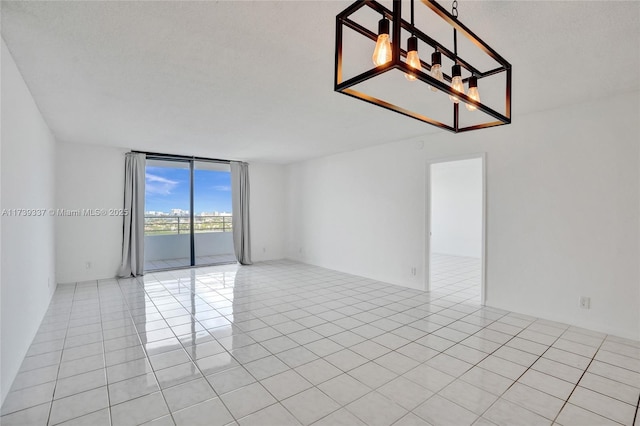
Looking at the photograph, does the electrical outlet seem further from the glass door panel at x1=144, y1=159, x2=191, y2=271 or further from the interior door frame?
the glass door panel at x1=144, y1=159, x2=191, y2=271

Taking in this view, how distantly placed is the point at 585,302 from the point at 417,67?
11.3 feet

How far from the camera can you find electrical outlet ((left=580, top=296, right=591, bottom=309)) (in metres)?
3.21

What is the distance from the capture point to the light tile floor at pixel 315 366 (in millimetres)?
1905

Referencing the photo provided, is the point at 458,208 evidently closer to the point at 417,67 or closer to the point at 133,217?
the point at 133,217

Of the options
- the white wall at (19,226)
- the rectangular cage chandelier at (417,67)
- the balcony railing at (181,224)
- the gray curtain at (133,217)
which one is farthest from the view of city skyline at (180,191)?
the rectangular cage chandelier at (417,67)

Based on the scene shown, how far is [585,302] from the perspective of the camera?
323 centimetres

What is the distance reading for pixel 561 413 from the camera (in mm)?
1899

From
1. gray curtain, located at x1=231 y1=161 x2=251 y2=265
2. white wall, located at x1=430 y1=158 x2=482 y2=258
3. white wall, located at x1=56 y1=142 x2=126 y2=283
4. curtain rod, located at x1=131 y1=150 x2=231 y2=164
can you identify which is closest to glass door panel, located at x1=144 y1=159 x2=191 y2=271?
curtain rod, located at x1=131 y1=150 x2=231 y2=164

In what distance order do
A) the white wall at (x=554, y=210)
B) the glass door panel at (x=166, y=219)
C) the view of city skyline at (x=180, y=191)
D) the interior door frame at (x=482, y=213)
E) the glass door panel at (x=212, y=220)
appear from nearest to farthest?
the white wall at (x=554, y=210)
the interior door frame at (x=482, y=213)
the glass door panel at (x=166, y=219)
the view of city skyline at (x=180, y=191)
the glass door panel at (x=212, y=220)

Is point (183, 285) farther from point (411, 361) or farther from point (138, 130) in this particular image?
point (411, 361)

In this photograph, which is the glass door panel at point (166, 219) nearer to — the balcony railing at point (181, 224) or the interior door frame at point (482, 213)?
the balcony railing at point (181, 224)

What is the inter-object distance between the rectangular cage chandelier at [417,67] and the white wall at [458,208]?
4.65m

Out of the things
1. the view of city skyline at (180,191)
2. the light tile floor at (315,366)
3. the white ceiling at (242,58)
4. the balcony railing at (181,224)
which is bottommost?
the light tile floor at (315,366)

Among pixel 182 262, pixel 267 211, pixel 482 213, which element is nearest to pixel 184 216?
pixel 182 262
